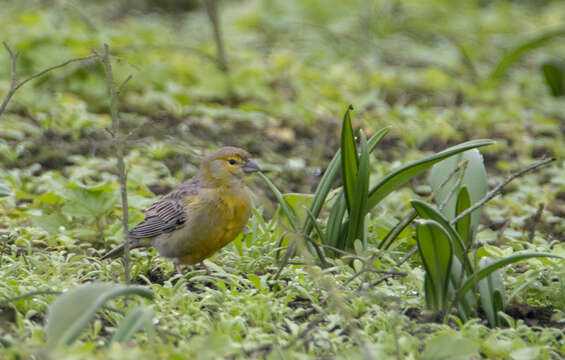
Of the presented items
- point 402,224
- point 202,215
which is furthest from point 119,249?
point 402,224

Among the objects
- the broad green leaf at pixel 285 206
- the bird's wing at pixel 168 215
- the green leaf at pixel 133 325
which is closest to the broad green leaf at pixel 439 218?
the broad green leaf at pixel 285 206

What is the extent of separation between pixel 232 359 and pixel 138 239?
1.44m

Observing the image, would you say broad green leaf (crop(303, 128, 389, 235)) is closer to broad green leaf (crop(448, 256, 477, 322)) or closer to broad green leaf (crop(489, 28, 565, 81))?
broad green leaf (crop(448, 256, 477, 322))

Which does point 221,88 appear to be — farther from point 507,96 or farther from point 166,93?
point 507,96

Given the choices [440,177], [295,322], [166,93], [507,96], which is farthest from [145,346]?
[507,96]

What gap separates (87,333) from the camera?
273 centimetres

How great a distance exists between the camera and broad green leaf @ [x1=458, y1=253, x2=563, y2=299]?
A: 9.05 feet

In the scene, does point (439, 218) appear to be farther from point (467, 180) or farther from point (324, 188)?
point (324, 188)

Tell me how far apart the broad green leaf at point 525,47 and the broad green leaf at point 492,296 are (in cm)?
516

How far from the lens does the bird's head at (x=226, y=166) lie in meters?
3.76

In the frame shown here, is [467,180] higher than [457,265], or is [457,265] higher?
[467,180]

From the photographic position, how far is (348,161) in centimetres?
347

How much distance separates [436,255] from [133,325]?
125 centimetres

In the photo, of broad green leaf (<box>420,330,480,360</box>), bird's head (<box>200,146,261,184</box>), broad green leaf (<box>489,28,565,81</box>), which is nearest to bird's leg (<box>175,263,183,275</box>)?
bird's head (<box>200,146,261,184</box>)
